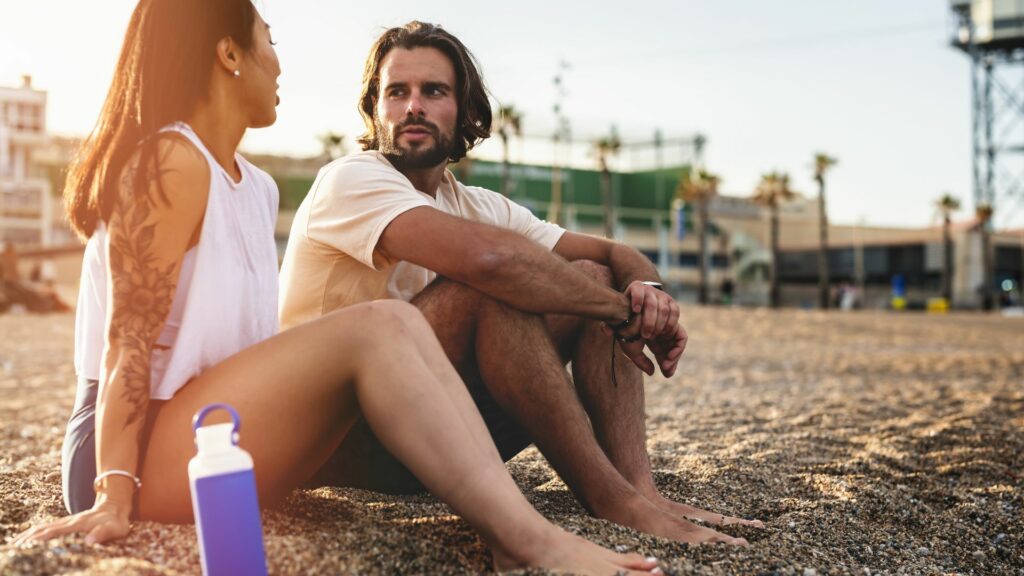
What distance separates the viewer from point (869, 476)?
3652 millimetres

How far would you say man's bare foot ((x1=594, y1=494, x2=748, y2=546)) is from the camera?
2.47m

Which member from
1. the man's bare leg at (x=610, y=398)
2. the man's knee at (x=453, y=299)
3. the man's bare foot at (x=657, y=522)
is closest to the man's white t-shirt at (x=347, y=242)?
the man's knee at (x=453, y=299)

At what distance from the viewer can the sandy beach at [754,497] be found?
2.09 m

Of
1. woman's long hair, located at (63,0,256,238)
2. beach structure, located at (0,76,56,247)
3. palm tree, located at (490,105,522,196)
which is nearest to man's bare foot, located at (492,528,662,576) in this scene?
woman's long hair, located at (63,0,256,238)

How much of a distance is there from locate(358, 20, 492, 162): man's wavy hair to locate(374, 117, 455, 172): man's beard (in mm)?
161

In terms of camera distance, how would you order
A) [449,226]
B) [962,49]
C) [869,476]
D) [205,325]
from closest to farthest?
[205,325] < [449,226] < [869,476] < [962,49]

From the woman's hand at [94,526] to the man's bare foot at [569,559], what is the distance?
2.61ft

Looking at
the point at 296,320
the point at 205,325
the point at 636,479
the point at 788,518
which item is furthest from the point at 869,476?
the point at 205,325

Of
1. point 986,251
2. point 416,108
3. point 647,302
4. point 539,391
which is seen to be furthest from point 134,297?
point 986,251

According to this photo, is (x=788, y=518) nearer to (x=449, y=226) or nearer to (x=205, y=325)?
(x=449, y=226)

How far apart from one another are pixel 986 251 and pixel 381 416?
4351 centimetres

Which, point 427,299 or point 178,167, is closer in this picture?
point 178,167

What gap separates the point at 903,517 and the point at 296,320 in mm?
2050

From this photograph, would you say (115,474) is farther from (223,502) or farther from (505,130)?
(505,130)
